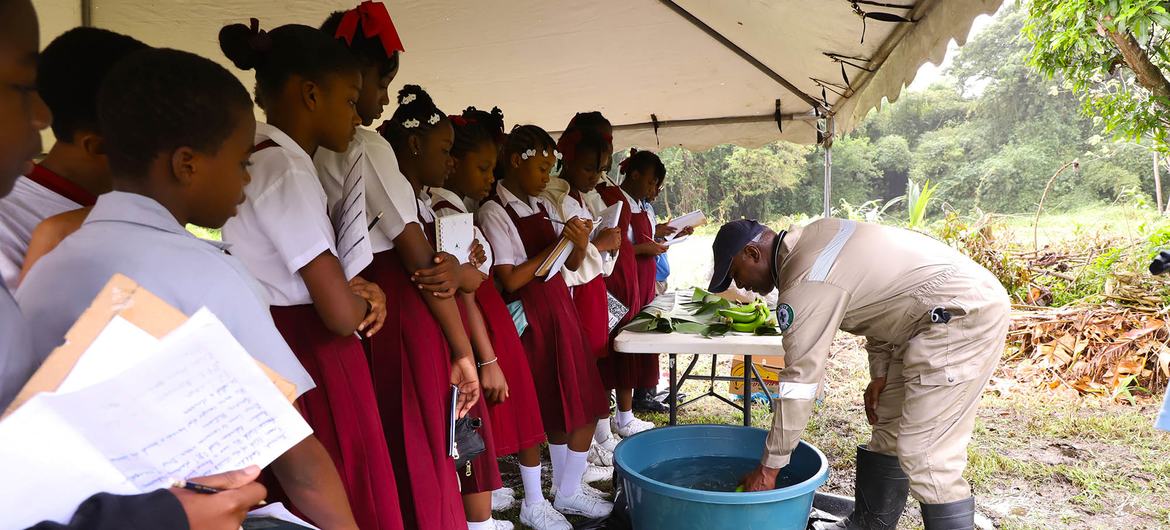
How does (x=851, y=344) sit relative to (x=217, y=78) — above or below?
below

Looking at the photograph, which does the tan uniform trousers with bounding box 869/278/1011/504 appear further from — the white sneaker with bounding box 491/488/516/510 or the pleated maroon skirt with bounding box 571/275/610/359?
the white sneaker with bounding box 491/488/516/510

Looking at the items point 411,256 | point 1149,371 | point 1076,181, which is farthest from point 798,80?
point 1076,181

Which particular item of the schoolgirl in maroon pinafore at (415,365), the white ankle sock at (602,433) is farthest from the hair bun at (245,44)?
the white ankle sock at (602,433)

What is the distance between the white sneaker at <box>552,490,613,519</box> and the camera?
3.08 m

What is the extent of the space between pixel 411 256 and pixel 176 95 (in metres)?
0.88

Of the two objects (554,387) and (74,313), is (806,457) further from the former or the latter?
(74,313)

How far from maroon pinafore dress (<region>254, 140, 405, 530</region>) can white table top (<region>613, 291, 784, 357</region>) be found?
58.2 inches

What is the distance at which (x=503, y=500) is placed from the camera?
3328mm

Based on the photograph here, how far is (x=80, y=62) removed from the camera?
1.23 meters

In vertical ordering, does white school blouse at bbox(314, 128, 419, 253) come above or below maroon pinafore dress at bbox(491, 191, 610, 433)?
above

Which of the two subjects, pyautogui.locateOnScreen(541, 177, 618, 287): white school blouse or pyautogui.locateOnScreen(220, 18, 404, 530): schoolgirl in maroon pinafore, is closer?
pyautogui.locateOnScreen(220, 18, 404, 530): schoolgirl in maroon pinafore

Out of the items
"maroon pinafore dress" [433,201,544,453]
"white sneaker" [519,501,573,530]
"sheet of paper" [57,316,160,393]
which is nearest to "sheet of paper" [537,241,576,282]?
"maroon pinafore dress" [433,201,544,453]

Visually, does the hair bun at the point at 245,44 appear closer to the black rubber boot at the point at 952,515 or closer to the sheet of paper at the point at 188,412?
the sheet of paper at the point at 188,412

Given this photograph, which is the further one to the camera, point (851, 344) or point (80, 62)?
point (851, 344)
